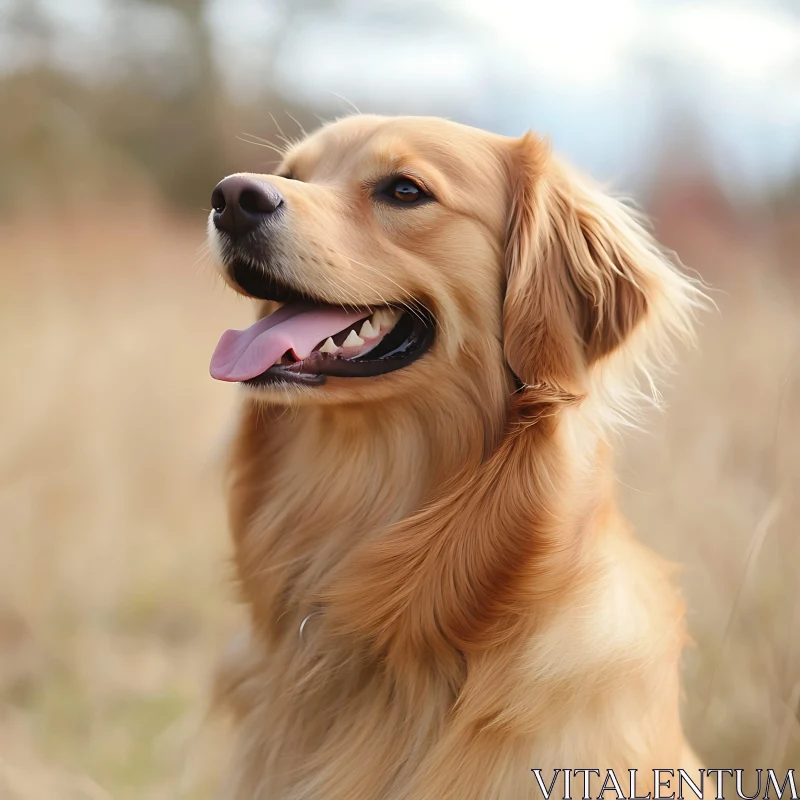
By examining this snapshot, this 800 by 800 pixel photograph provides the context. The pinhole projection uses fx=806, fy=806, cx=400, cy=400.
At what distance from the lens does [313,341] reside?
7.14 ft

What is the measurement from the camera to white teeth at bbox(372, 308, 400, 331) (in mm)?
2238

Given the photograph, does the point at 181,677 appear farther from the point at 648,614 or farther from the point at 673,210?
the point at 673,210

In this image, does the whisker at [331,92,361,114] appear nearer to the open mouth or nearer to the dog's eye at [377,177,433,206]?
the dog's eye at [377,177,433,206]

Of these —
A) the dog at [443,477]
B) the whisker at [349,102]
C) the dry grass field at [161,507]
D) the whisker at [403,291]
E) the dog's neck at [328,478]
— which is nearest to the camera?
the dog at [443,477]

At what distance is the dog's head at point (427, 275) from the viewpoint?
83.7 inches

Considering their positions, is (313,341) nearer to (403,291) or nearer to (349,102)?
(403,291)

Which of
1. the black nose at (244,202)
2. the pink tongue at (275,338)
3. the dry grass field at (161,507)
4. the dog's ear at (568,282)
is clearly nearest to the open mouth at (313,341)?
the pink tongue at (275,338)

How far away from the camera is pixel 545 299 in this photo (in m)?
2.24

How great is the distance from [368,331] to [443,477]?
0.46m

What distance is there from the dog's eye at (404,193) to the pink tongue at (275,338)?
1.12 feet

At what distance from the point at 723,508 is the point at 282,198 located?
283 centimetres

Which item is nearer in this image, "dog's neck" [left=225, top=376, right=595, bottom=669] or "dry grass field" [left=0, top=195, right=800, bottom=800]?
"dog's neck" [left=225, top=376, right=595, bottom=669]

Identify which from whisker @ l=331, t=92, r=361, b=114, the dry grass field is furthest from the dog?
the dry grass field

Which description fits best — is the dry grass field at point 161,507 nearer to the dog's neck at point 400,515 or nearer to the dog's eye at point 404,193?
the dog's neck at point 400,515
